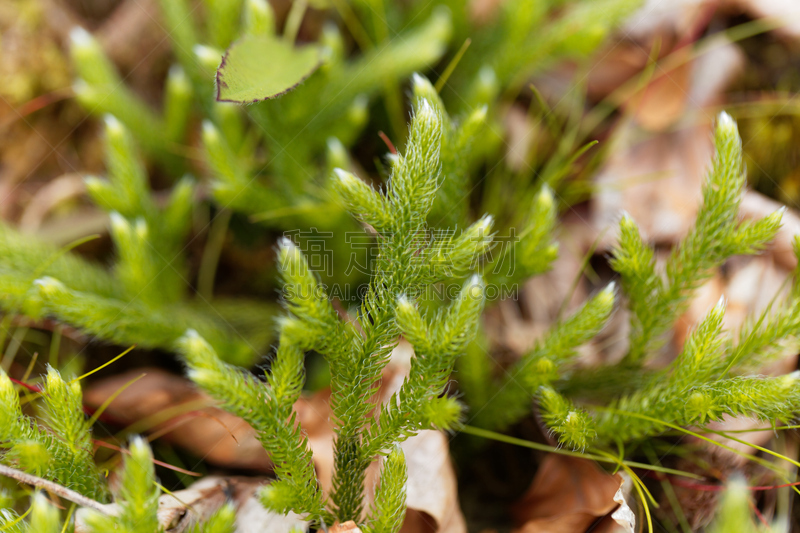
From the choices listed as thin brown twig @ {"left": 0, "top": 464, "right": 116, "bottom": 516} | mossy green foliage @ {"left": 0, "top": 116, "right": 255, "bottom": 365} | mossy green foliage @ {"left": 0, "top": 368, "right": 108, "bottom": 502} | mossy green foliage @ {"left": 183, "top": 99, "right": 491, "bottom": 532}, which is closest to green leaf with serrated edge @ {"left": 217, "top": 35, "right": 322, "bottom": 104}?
mossy green foliage @ {"left": 183, "top": 99, "right": 491, "bottom": 532}

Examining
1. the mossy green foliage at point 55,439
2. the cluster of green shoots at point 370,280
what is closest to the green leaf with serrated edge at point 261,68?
the cluster of green shoots at point 370,280

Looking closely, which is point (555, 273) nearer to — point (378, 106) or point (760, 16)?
point (378, 106)
